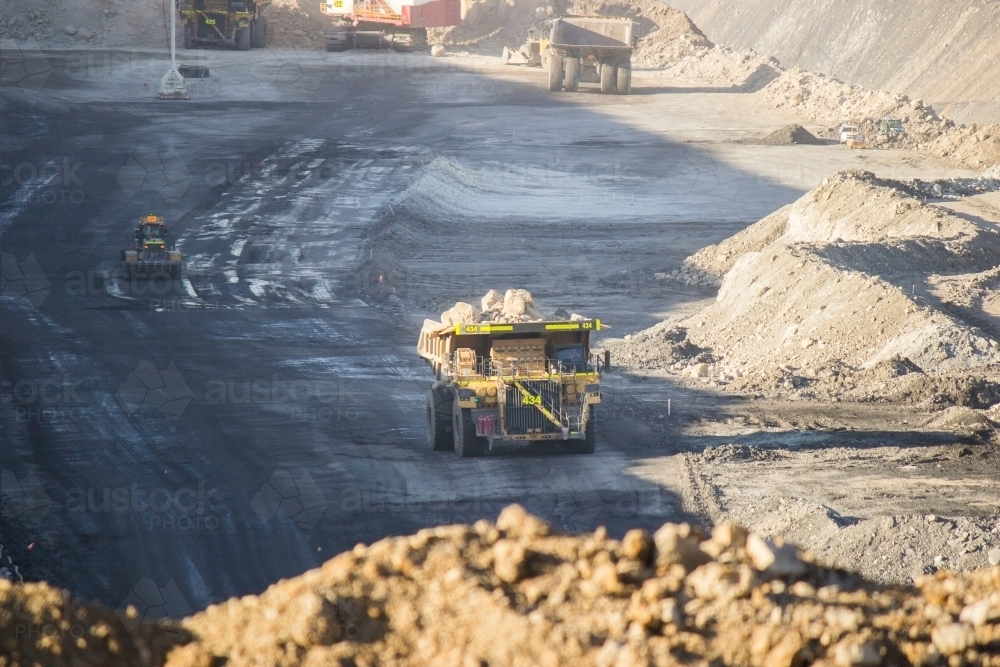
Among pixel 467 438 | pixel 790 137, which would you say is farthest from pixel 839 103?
pixel 467 438

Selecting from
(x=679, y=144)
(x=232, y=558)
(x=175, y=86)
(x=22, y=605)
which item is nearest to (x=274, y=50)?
(x=175, y=86)

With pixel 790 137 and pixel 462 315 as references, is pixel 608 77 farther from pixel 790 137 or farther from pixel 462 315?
pixel 462 315

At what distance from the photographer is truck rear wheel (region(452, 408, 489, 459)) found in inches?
573

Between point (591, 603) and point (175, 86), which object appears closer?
point (591, 603)

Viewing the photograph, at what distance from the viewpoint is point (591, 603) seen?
575 centimetres

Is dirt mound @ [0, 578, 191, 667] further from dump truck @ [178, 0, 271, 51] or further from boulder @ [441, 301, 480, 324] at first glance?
dump truck @ [178, 0, 271, 51]

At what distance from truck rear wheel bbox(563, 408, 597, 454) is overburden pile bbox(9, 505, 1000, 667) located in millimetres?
8320

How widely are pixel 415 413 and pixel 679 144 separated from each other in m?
28.0

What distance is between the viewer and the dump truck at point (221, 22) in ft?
185

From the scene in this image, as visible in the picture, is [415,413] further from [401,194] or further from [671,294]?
[401,194]

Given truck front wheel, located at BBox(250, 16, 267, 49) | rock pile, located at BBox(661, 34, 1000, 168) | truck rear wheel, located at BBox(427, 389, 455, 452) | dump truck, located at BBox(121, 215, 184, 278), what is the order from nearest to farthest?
truck rear wheel, located at BBox(427, 389, 455, 452)
dump truck, located at BBox(121, 215, 184, 278)
rock pile, located at BBox(661, 34, 1000, 168)
truck front wheel, located at BBox(250, 16, 267, 49)

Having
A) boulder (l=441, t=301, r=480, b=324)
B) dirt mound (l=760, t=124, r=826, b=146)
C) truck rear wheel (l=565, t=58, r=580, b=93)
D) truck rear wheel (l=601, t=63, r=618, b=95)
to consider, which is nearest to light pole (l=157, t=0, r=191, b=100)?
A: truck rear wheel (l=565, t=58, r=580, b=93)

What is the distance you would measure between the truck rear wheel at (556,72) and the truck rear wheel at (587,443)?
39196mm

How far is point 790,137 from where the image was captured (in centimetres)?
4266
